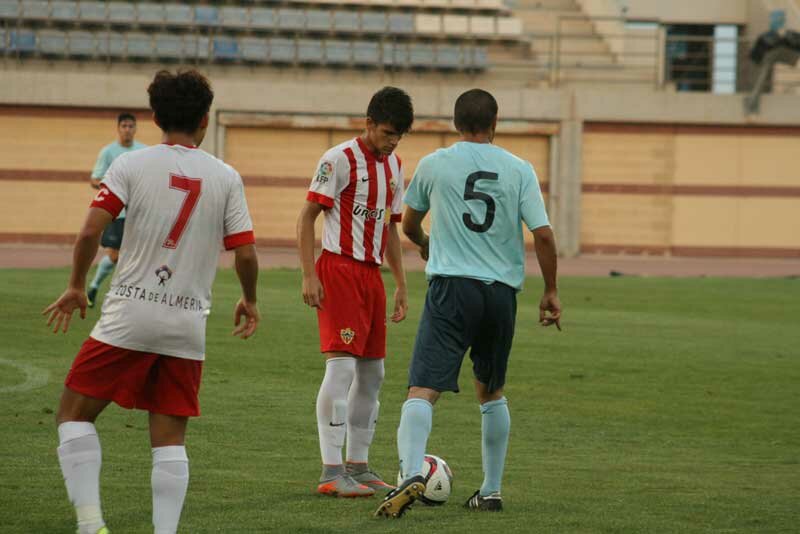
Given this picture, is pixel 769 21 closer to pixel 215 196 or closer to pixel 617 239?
pixel 617 239

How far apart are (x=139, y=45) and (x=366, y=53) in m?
5.83

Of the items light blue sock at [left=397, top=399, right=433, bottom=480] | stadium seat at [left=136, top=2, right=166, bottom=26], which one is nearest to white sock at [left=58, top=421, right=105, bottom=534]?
light blue sock at [left=397, top=399, right=433, bottom=480]

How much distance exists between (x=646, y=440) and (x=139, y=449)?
345cm

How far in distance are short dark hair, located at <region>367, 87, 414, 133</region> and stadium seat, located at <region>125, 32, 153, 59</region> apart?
28.8 meters

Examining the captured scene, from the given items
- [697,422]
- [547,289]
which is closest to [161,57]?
[697,422]

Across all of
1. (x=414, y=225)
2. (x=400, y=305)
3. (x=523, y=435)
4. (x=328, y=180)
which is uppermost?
(x=328, y=180)

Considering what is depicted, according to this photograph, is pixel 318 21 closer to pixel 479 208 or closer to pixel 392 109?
pixel 392 109

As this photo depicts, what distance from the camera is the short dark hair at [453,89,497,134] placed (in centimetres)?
638

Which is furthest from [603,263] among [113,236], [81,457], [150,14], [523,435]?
[81,457]

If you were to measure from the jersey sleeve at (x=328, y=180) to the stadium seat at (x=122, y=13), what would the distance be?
97.8 ft

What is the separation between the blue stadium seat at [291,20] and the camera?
36.0 metres

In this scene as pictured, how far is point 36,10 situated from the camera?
117 ft

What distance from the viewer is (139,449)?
7910 mm

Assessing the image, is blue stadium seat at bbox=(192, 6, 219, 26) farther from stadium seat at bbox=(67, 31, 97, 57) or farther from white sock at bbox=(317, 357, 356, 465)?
white sock at bbox=(317, 357, 356, 465)
